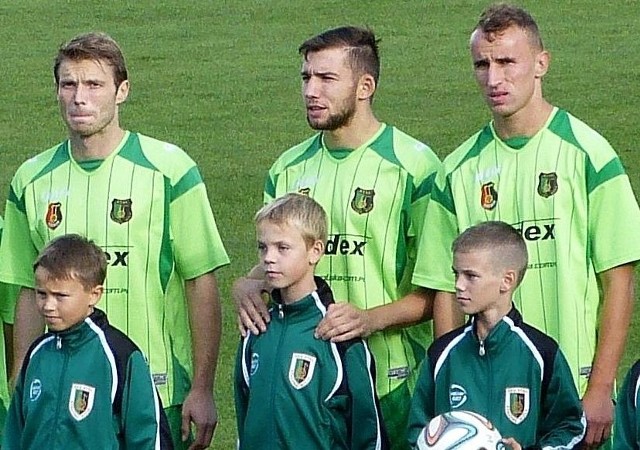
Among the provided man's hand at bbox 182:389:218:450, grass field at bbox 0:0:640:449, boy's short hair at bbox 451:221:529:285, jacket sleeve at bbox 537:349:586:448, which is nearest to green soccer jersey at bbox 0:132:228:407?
man's hand at bbox 182:389:218:450

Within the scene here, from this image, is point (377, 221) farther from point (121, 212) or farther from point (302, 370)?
point (121, 212)

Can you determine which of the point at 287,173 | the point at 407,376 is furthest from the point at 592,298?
the point at 287,173

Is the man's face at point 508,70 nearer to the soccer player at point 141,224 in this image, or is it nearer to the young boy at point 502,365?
the young boy at point 502,365

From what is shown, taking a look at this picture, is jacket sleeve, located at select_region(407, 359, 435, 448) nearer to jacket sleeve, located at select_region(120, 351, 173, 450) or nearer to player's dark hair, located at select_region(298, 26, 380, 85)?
jacket sleeve, located at select_region(120, 351, 173, 450)

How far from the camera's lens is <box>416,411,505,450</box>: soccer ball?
189 inches

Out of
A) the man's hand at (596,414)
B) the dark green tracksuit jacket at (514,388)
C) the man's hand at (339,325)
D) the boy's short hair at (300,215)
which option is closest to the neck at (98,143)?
the boy's short hair at (300,215)

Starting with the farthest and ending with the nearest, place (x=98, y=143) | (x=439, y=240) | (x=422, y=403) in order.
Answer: (x=98, y=143)
(x=439, y=240)
(x=422, y=403)

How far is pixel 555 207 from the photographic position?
545 cm

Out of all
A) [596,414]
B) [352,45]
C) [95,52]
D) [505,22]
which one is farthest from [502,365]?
[95,52]

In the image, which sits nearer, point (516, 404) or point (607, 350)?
point (516, 404)

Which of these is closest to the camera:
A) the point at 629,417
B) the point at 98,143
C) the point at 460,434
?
the point at 460,434

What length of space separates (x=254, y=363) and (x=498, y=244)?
97cm

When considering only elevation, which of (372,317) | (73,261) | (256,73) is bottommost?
(372,317)

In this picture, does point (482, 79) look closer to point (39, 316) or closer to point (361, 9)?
point (39, 316)
